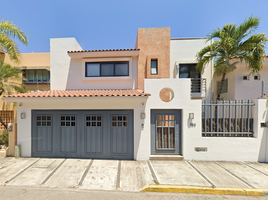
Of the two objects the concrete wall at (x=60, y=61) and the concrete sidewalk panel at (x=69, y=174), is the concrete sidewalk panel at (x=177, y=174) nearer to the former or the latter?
the concrete sidewalk panel at (x=69, y=174)

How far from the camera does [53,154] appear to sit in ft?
23.2

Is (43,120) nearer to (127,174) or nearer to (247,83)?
(127,174)

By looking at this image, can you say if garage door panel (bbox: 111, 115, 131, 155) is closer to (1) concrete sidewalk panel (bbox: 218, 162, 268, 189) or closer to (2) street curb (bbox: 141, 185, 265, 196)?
(2) street curb (bbox: 141, 185, 265, 196)

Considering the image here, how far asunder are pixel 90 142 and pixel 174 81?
5867 millimetres

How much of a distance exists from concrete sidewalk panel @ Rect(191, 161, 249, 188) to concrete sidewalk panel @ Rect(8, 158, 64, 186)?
6991mm

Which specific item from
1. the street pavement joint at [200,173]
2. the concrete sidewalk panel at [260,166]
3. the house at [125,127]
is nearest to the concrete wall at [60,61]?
the house at [125,127]

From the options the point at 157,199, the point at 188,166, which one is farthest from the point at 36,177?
the point at 188,166

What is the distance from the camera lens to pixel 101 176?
5262 millimetres

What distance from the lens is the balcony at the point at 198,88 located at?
10.7 meters

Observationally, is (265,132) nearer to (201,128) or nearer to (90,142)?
(201,128)

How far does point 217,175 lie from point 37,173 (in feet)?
26.0

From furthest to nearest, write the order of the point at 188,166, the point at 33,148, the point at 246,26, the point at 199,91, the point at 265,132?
the point at 199,91, the point at 246,26, the point at 33,148, the point at 265,132, the point at 188,166

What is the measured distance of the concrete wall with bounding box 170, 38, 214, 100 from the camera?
11.1 metres

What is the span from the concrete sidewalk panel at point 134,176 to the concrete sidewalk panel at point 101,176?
1.22 ft
